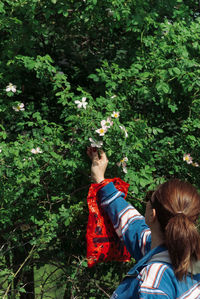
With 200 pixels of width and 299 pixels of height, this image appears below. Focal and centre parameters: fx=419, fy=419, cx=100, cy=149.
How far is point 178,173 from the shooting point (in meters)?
3.28

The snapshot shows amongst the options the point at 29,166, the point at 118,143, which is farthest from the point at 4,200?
the point at 118,143

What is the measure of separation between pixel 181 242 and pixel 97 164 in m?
0.96

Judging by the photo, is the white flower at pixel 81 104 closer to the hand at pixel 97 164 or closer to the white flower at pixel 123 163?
the hand at pixel 97 164

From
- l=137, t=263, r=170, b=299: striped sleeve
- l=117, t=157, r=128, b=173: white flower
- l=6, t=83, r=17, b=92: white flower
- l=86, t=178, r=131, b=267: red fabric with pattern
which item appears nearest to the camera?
l=137, t=263, r=170, b=299: striped sleeve

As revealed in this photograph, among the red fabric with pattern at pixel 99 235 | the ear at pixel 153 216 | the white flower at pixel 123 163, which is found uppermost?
the ear at pixel 153 216

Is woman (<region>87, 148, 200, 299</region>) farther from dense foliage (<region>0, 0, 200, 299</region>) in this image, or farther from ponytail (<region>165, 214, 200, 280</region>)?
dense foliage (<region>0, 0, 200, 299</region>)

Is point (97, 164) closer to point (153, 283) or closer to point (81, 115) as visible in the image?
point (81, 115)

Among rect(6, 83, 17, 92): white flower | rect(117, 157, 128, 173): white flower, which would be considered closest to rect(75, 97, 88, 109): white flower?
rect(117, 157, 128, 173): white flower

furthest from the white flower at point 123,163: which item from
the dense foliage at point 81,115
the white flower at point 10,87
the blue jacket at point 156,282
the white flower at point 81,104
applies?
the white flower at point 10,87

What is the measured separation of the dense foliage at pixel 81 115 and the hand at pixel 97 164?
55mm

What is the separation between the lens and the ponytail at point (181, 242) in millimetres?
1566

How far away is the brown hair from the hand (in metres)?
0.70

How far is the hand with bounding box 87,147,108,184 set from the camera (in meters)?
2.36

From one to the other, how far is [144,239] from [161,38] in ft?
A: 6.10
